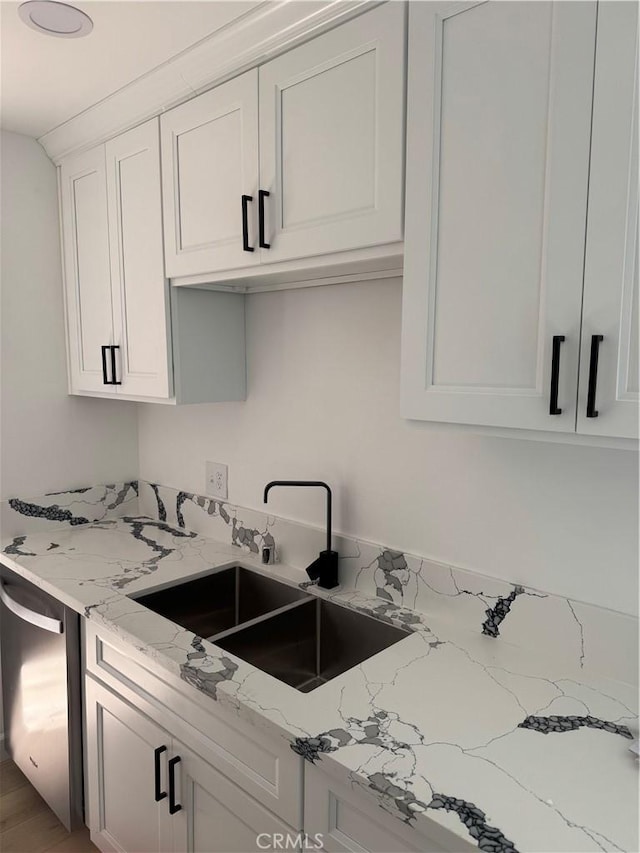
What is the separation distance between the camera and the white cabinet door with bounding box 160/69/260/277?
159cm

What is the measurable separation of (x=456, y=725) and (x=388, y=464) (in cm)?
76

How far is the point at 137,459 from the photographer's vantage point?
2756 mm

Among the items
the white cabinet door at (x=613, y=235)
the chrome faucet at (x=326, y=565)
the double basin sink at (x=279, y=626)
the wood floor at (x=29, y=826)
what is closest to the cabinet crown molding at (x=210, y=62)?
the white cabinet door at (x=613, y=235)

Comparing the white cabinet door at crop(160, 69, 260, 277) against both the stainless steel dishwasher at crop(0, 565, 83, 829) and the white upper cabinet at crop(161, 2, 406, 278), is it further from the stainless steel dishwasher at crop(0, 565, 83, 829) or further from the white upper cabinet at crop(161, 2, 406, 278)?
the stainless steel dishwasher at crop(0, 565, 83, 829)

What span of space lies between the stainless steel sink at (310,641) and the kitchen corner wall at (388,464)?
0.79 ft

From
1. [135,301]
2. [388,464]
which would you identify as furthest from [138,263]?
[388,464]

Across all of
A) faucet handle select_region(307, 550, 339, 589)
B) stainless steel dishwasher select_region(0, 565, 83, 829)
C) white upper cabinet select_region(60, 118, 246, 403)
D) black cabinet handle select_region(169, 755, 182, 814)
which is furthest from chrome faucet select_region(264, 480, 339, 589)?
stainless steel dishwasher select_region(0, 565, 83, 829)

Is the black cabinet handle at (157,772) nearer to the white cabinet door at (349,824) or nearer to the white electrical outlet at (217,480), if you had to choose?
the white cabinet door at (349,824)

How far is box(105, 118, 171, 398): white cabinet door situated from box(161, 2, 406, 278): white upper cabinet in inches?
3.7

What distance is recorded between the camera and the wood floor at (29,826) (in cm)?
207
